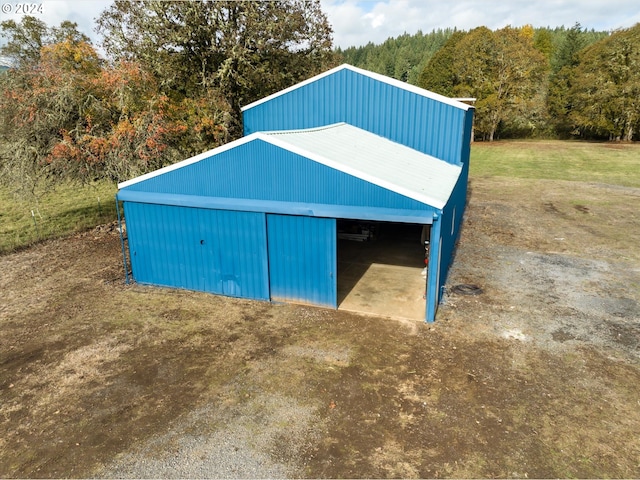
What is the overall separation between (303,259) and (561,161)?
38577 millimetres

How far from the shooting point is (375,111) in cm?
1622

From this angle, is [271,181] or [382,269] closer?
[271,181]

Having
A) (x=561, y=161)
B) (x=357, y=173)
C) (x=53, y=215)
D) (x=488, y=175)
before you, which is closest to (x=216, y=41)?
(x=53, y=215)

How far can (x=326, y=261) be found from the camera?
451 inches

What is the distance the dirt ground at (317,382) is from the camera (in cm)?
682

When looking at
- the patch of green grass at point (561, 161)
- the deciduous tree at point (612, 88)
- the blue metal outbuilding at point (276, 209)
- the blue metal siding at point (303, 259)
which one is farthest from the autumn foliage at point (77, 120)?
the deciduous tree at point (612, 88)

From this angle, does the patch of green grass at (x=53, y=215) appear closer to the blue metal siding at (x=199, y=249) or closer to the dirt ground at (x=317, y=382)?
the dirt ground at (x=317, y=382)

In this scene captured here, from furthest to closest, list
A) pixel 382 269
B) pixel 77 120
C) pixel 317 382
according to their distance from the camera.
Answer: pixel 77 120 < pixel 382 269 < pixel 317 382

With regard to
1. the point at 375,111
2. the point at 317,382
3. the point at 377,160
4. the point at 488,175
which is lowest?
the point at 488,175

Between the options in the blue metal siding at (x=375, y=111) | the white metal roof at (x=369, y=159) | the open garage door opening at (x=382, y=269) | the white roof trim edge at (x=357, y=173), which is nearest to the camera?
the white roof trim edge at (x=357, y=173)

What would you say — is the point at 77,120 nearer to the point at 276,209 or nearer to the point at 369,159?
the point at 276,209

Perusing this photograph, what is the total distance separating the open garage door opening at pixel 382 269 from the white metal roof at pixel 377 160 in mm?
3103

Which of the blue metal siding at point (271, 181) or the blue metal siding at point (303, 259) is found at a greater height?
the blue metal siding at point (271, 181)

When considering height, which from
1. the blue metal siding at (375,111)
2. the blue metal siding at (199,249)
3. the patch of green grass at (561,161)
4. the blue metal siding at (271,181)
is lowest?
the patch of green grass at (561,161)
